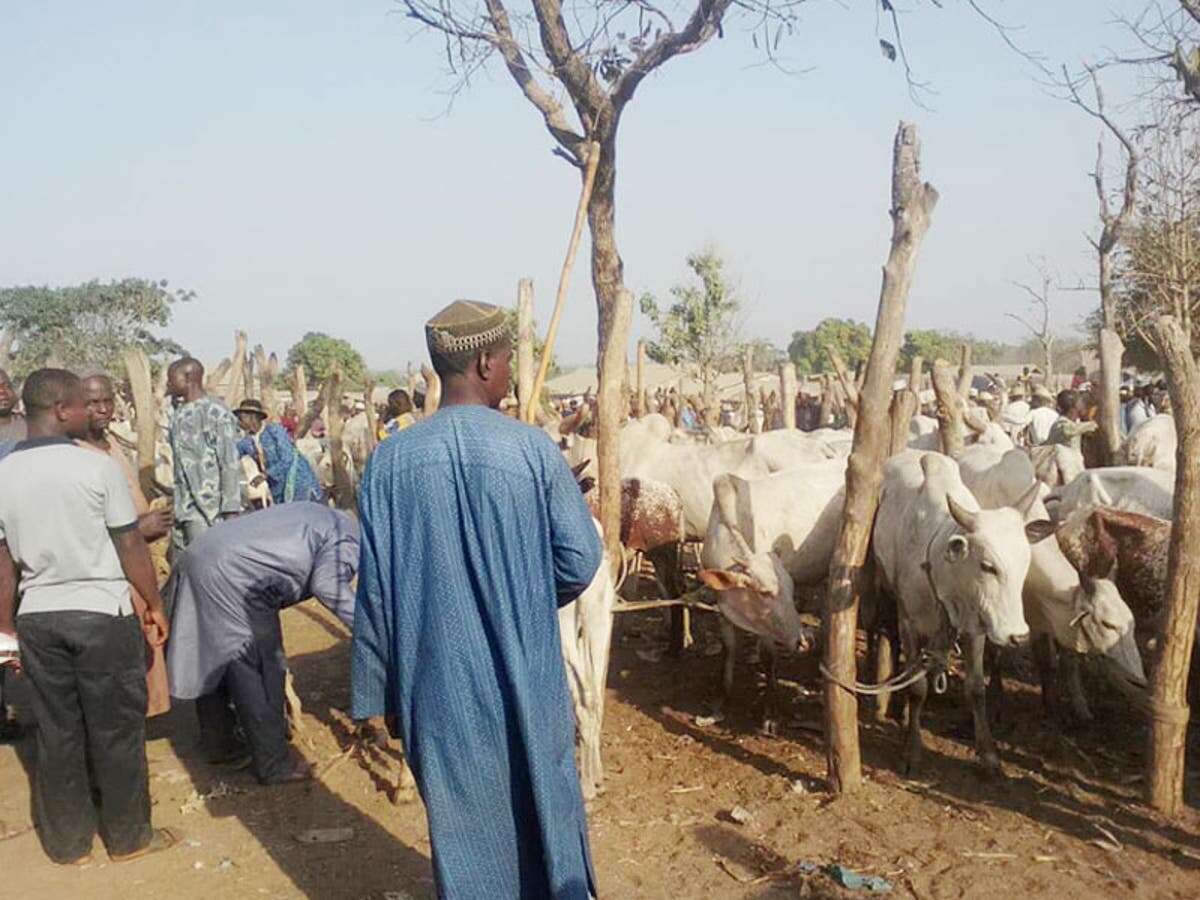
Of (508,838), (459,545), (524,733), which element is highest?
(459,545)

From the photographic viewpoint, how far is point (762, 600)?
693 cm

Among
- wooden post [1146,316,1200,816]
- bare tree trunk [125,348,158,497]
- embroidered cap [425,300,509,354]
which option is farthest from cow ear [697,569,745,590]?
bare tree trunk [125,348,158,497]

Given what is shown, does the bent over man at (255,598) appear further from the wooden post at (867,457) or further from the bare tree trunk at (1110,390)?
the bare tree trunk at (1110,390)

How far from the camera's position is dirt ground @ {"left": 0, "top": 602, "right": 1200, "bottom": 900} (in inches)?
190

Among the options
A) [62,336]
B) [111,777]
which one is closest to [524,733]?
[111,777]

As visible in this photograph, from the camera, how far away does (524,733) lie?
306cm

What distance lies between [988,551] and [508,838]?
11.3 feet

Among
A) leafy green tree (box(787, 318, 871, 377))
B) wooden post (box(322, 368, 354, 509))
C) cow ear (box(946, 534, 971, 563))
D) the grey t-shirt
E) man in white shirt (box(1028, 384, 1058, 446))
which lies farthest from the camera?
leafy green tree (box(787, 318, 871, 377))

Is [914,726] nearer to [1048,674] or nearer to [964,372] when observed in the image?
[1048,674]

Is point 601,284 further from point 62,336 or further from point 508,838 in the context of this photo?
point 62,336

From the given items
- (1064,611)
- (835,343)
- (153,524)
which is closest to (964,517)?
(1064,611)

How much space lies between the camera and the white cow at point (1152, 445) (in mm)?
8891

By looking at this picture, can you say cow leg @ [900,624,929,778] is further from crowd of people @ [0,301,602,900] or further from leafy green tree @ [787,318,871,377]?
leafy green tree @ [787,318,871,377]

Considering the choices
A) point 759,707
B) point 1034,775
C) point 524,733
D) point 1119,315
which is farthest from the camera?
point 1119,315
